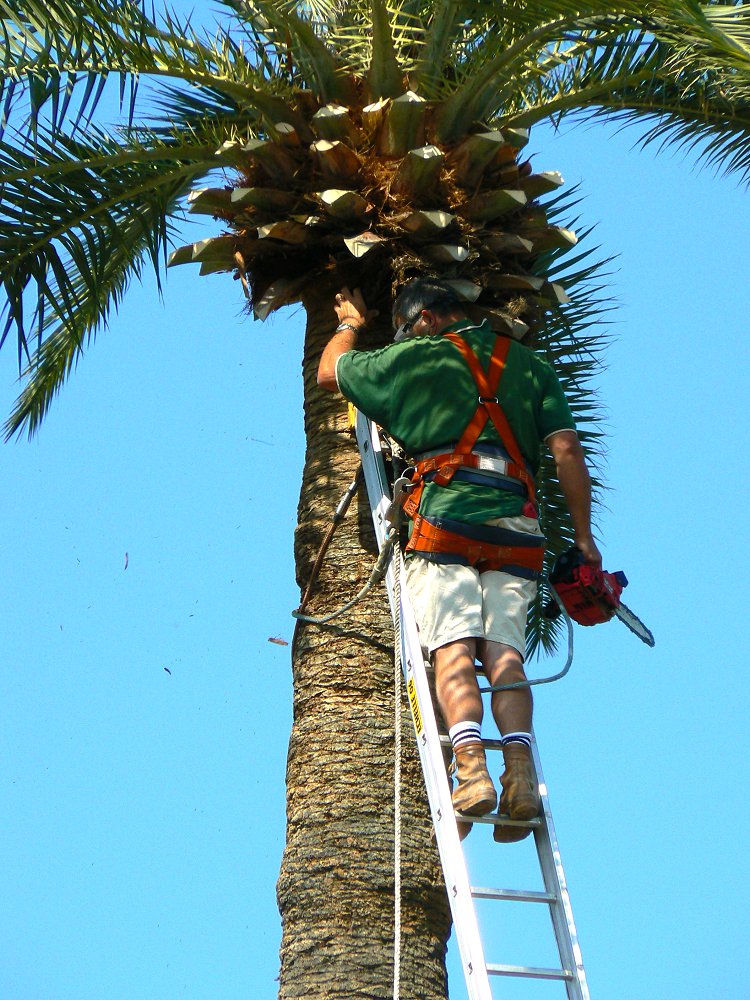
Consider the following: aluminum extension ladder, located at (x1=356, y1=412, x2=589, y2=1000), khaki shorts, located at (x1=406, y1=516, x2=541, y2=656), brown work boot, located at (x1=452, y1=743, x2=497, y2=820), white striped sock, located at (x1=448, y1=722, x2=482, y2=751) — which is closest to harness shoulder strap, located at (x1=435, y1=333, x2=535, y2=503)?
khaki shorts, located at (x1=406, y1=516, x2=541, y2=656)

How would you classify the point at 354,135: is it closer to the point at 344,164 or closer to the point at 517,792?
the point at 344,164

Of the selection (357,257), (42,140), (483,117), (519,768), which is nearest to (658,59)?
(483,117)

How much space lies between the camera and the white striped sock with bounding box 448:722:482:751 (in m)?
4.81

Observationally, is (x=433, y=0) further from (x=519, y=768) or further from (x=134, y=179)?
(x=519, y=768)

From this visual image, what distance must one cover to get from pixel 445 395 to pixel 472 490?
1.32ft

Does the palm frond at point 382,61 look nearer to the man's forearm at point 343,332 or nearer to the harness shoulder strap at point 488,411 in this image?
the man's forearm at point 343,332

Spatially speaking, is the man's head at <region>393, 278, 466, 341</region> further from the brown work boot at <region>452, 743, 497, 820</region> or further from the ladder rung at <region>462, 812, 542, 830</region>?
the ladder rung at <region>462, 812, 542, 830</region>

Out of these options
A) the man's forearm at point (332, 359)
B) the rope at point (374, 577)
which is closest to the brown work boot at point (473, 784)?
the rope at point (374, 577)

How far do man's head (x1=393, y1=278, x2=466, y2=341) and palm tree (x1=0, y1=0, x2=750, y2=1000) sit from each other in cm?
31

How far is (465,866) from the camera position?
461cm

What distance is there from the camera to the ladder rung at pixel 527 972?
426 centimetres

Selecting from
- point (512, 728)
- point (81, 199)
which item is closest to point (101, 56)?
point (81, 199)

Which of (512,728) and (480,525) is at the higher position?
(480,525)

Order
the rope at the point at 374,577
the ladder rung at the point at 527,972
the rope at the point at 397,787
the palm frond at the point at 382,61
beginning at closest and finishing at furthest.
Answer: the ladder rung at the point at 527,972 < the rope at the point at 397,787 < the rope at the point at 374,577 < the palm frond at the point at 382,61
